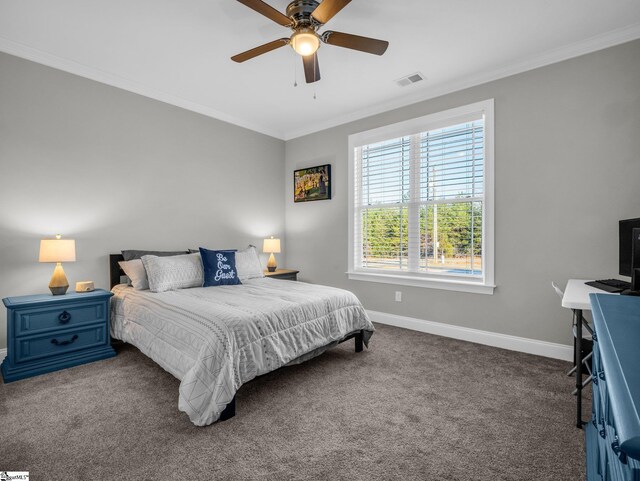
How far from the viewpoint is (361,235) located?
450 centimetres

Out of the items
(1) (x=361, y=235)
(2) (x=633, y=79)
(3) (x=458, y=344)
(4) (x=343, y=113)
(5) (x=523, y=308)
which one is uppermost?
(4) (x=343, y=113)

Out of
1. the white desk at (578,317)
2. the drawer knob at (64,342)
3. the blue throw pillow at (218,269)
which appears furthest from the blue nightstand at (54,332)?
the white desk at (578,317)

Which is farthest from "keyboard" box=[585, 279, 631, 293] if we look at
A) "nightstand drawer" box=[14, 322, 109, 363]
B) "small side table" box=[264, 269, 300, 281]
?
"nightstand drawer" box=[14, 322, 109, 363]

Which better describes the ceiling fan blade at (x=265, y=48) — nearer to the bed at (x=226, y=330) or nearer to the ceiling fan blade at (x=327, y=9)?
the ceiling fan blade at (x=327, y=9)

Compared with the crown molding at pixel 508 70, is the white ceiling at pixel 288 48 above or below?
above

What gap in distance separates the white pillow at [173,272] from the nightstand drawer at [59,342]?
1.94 feet

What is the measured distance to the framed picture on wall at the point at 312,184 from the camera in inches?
187

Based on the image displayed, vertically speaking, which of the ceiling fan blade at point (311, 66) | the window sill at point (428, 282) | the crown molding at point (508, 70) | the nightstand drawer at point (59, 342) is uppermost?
the crown molding at point (508, 70)

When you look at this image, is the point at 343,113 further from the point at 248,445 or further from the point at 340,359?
the point at 248,445

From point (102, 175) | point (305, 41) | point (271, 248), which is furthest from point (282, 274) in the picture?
point (305, 41)

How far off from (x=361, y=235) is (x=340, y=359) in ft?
6.34

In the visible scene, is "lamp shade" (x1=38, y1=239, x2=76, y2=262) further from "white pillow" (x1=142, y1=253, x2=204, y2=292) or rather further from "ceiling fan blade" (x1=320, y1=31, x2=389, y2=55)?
"ceiling fan blade" (x1=320, y1=31, x2=389, y2=55)

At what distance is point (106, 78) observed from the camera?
11.1 ft

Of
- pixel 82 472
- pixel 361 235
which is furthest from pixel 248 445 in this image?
pixel 361 235
